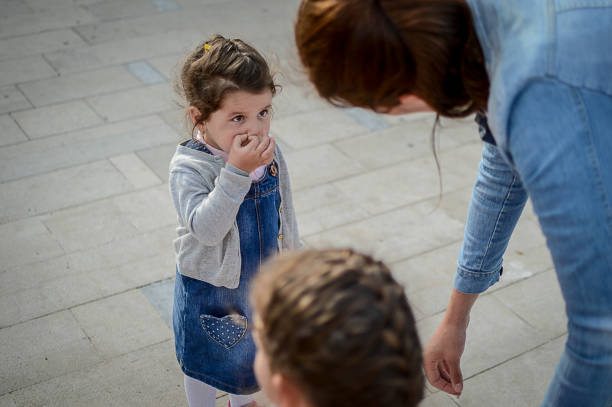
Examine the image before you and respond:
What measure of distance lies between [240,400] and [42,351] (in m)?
0.90

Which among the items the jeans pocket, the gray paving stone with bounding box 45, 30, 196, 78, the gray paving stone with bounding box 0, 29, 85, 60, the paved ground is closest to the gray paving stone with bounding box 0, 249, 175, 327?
the paved ground

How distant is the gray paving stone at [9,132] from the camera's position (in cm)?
439

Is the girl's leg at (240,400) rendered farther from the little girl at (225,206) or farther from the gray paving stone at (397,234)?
the gray paving stone at (397,234)

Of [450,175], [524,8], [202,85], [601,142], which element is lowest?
[450,175]

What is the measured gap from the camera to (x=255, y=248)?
2.16m

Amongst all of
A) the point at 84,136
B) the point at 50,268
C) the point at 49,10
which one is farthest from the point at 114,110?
the point at 49,10

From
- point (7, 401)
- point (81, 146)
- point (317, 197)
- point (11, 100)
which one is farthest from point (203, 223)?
→ point (11, 100)

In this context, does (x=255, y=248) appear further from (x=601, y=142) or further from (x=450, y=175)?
(x=450, y=175)

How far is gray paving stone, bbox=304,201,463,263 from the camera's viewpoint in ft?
11.7

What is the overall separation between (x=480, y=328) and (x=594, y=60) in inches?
85.5

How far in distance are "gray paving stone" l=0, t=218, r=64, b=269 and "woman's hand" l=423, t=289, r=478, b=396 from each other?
208 centimetres

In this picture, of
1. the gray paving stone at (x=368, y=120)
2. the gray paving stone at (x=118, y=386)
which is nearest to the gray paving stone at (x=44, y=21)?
the gray paving stone at (x=368, y=120)

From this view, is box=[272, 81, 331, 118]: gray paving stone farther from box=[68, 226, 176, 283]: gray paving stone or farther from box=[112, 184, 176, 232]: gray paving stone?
box=[68, 226, 176, 283]: gray paving stone

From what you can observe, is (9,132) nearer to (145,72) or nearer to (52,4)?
(145,72)
